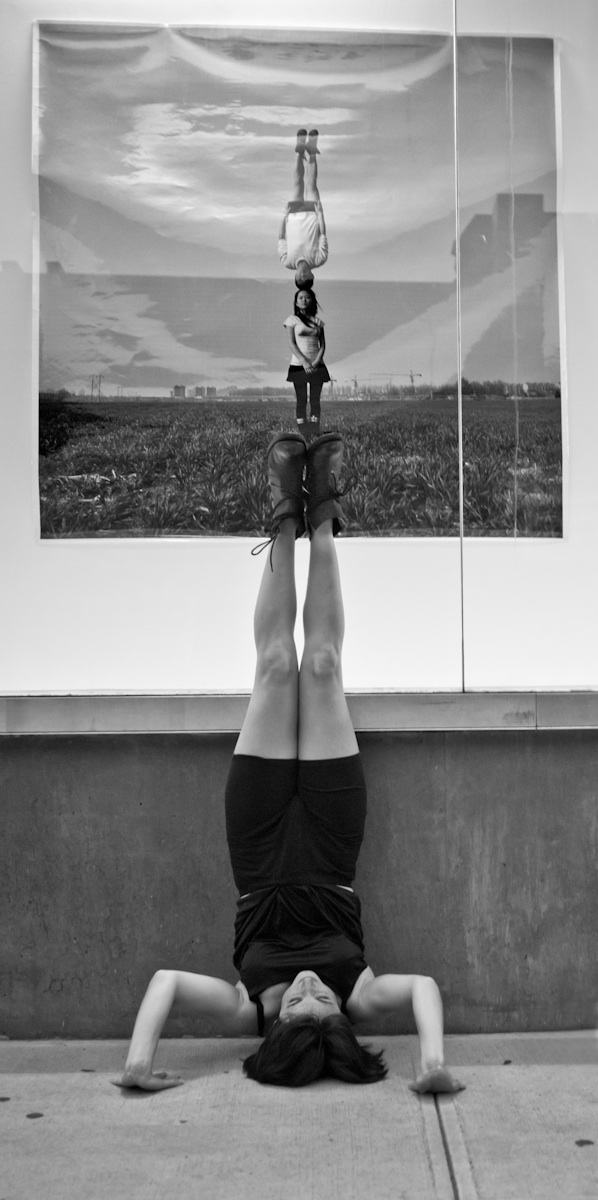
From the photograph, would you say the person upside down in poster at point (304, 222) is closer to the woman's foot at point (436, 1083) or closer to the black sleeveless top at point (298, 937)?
the black sleeveless top at point (298, 937)

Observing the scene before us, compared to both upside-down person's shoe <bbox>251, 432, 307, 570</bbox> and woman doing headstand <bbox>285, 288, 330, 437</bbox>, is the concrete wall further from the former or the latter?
woman doing headstand <bbox>285, 288, 330, 437</bbox>

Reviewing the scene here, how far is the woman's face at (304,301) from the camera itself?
386 cm

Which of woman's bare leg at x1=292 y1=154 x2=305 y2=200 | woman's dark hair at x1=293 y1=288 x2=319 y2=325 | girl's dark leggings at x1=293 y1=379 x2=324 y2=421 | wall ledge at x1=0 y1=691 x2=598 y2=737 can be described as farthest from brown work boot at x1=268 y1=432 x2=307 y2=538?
woman's bare leg at x1=292 y1=154 x2=305 y2=200

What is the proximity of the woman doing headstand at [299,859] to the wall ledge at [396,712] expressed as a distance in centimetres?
18

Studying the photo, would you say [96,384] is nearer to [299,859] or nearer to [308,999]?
[299,859]

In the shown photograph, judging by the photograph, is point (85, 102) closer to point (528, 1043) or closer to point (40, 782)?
point (40, 782)

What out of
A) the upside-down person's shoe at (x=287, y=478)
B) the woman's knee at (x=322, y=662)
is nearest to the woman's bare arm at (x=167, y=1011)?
the woman's knee at (x=322, y=662)

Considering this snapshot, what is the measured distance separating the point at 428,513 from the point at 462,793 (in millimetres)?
975

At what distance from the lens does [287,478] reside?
3.62m

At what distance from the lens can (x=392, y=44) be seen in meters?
3.86

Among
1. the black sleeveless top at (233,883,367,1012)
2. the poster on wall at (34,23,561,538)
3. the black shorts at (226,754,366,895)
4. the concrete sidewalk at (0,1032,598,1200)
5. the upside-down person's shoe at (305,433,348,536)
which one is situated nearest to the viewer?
the concrete sidewalk at (0,1032,598,1200)

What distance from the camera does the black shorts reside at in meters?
3.44

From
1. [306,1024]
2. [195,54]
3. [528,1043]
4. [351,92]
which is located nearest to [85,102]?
[195,54]

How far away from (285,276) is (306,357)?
0.93 feet
